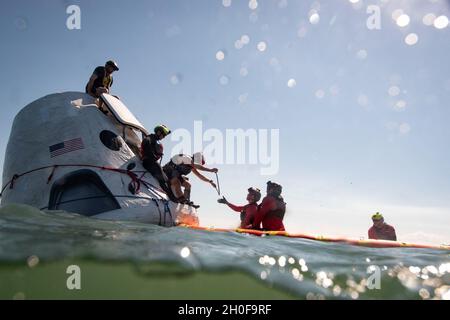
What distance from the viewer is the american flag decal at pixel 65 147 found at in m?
8.88

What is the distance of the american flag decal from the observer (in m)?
8.88

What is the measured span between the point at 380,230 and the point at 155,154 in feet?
27.4

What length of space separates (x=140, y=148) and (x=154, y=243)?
236 inches

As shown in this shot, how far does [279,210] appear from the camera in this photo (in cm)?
976

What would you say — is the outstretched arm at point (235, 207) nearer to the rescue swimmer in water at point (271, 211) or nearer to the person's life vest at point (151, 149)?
the rescue swimmer in water at point (271, 211)

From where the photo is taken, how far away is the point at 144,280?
4258 millimetres

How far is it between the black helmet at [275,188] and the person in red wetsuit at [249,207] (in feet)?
4.32

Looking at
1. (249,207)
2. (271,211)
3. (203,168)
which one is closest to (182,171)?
(203,168)

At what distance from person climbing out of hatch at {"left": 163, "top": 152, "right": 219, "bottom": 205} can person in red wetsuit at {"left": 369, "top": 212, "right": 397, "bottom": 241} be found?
20.5 ft

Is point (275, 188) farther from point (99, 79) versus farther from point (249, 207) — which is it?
point (99, 79)

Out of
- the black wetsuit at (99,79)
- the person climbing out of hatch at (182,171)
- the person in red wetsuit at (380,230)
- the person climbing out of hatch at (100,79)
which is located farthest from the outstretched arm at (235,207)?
the black wetsuit at (99,79)

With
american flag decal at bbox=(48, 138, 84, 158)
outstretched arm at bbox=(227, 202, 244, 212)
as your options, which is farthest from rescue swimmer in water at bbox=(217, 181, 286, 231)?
american flag decal at bbox=(48, 138, 84, 158)

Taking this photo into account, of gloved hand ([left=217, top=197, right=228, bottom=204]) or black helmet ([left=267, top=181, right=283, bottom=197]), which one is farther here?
gloved hand ([left=217, top=197, right=228, bottom=204])

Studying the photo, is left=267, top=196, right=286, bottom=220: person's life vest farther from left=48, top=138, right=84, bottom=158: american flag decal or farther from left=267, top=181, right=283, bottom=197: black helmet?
left=48, top=138, right=84, bottom=158: american flag decal
